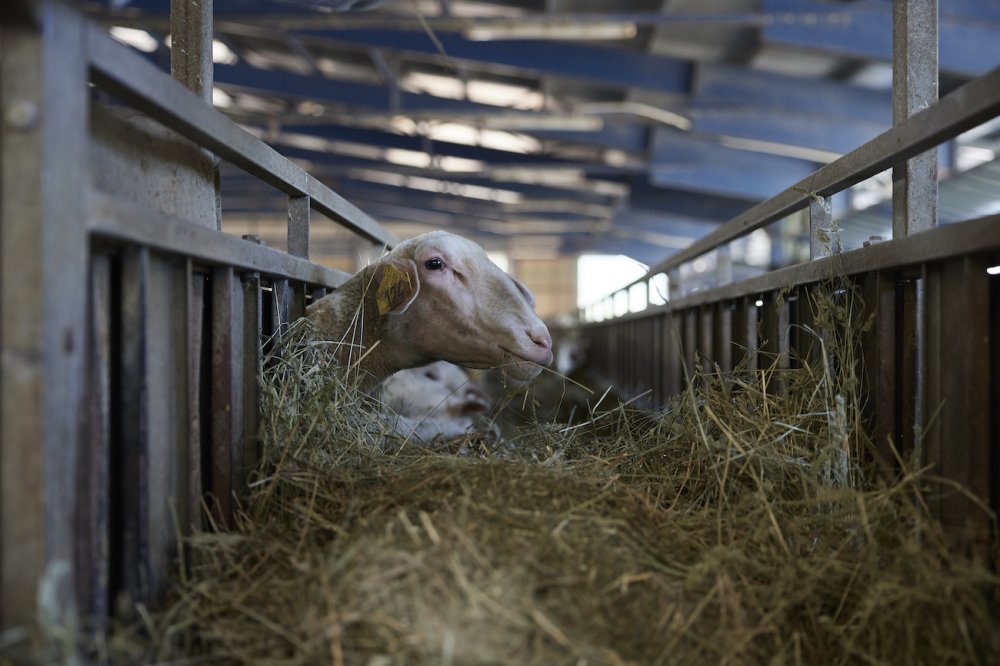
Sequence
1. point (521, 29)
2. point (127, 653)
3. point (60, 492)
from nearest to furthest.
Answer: point (60, 492) < point (127, 653) < point (521, 29)

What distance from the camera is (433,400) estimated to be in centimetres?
572

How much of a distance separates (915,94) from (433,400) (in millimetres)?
3734

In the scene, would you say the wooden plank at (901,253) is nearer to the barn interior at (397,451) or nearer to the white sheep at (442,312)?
the barn interior at (397,451)

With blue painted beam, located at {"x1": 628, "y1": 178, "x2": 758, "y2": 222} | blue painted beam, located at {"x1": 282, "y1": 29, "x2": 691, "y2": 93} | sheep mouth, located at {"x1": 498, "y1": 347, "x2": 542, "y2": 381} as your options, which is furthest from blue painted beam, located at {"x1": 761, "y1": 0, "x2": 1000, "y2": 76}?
blue painted beam, located at {"x1": 628, "y1": 178, "x2": 758, "y2": 222}

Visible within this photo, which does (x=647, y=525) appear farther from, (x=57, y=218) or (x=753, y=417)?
(x=57, y=218)

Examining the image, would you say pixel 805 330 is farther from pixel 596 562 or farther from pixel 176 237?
pixel 176 237

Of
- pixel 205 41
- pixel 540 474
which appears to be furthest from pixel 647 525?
pixel 205 41

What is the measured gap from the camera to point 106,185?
234cm

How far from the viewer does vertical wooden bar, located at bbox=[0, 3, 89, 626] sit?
5.38 feet

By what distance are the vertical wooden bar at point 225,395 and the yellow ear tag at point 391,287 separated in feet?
3.93

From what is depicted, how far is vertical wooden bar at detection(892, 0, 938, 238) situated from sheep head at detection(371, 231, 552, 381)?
1.77 m

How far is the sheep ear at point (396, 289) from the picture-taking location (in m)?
3.85

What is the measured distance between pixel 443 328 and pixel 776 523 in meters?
2.04

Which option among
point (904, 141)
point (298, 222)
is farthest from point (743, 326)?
point (298, 222)
